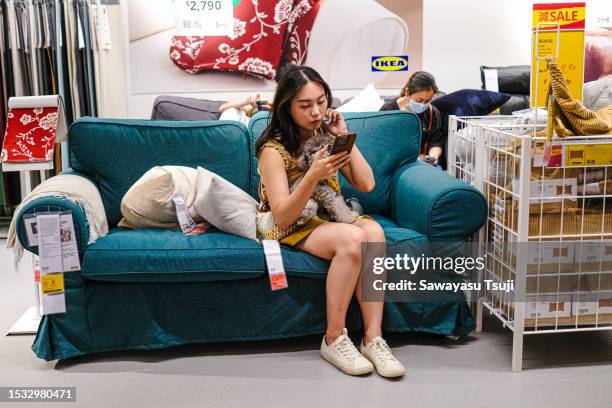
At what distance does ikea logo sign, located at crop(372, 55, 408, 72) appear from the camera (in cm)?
512

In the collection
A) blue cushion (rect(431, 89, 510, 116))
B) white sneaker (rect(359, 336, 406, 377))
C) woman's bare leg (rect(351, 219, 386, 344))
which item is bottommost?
white sneaker (rect(359, 336, 406, 377))

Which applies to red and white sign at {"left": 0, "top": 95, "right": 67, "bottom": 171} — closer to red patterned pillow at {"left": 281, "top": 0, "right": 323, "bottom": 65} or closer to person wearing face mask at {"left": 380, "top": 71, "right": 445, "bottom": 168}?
person wearing face mask at {"left": 380, "top": 71, "right": 445, "bottom": 168}

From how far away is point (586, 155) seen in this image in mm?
2264

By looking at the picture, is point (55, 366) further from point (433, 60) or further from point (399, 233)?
point (433, 60)

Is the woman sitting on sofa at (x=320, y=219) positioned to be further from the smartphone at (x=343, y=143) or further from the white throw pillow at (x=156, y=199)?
the white throw pillow at (x=156, y=199)

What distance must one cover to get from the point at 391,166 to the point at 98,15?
2.71 m

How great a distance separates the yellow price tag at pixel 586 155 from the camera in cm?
226

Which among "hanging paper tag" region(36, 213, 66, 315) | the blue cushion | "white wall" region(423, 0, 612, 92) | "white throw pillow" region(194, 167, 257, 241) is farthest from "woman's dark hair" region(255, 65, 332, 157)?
"white wall" region(423, 0, 612, 92)

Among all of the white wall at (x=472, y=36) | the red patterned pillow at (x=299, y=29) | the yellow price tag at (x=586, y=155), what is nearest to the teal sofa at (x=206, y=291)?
the yellow price tag at (x=586, y=155)

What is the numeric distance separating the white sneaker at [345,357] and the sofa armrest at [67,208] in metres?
0.92

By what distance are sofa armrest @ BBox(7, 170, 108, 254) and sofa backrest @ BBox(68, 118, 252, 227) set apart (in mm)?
193

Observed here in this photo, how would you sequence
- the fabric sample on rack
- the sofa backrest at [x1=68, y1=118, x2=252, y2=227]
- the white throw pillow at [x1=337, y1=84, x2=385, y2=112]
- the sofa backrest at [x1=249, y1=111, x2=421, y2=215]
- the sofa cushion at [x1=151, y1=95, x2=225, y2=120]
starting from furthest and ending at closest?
the fabric sample on rack
the sofa cushion at [x1=151, y1=95, x2=225, y2=120]
the white throw pillow at [x1=337, y1=84, x2=385, y2=112]
the sofa backrest at [x1=249, y1=111, x2=421, y2=215]
the sofa backrest at [x1=68, y1=118, x2=252, y2=227]

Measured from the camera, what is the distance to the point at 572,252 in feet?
7.66

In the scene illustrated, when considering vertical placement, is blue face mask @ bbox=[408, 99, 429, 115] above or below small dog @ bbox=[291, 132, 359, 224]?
above
